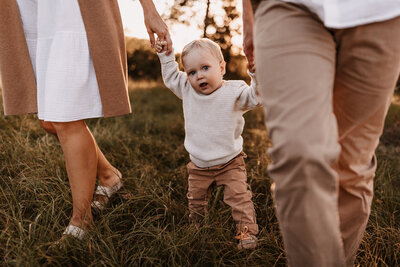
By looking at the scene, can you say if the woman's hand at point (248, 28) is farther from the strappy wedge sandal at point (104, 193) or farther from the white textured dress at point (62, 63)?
the strappy wedge sandal at point (104, 193)

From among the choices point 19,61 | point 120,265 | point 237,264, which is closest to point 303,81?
point 237,264

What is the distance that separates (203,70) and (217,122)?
0.32 m

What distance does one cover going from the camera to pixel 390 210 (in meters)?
2.31

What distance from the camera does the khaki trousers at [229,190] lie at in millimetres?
1998

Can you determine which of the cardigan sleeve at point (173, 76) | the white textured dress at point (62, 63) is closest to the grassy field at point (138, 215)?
the white textured dress at point (62, 63)

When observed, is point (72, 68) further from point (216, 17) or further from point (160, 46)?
point (216, 17)

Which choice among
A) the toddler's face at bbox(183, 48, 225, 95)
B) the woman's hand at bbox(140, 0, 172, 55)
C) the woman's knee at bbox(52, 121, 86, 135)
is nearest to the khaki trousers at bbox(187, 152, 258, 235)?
the toddler's face at bbox(183, 48, 225, 95)

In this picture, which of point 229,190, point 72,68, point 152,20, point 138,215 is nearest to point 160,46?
point 152,20

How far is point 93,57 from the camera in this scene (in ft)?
5.99

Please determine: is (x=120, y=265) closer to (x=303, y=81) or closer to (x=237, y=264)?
(x=237, y=264)

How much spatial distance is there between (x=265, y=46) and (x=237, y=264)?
1086 millimetres

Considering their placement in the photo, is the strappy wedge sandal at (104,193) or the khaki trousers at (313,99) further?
the strappy wedge sandal at (104,193)

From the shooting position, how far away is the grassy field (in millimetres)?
1669

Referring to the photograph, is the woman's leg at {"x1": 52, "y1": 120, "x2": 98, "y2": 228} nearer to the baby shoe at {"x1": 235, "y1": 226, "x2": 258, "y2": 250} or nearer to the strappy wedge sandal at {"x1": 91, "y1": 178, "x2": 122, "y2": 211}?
the strappy wedge sandal at {"x1": 91, "y1": 178, "x2": 122, "y2": 211}
